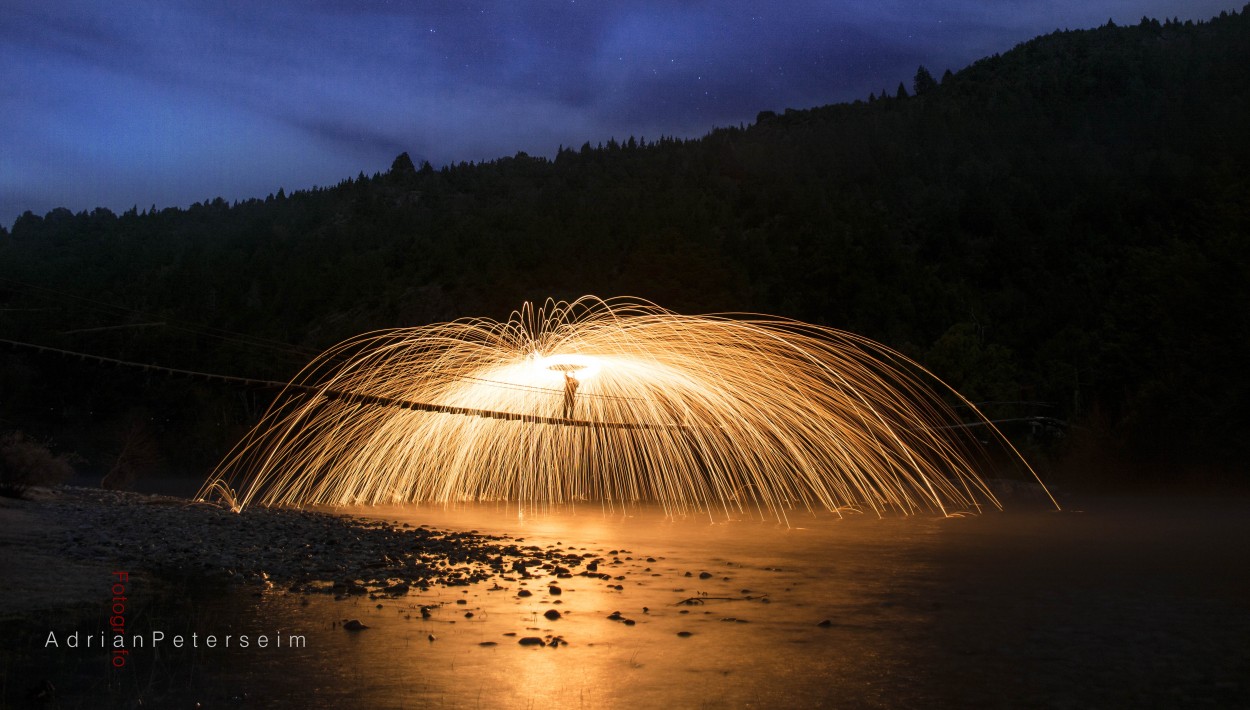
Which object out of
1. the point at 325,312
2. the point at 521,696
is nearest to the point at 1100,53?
the point at 325,312

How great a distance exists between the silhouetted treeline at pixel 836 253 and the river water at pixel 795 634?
13087mm

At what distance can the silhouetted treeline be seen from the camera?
3872cm

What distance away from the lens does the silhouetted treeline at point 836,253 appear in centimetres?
3872

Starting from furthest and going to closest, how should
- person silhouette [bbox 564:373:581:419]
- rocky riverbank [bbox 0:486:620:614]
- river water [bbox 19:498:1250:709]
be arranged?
1. person silhouette [bbox 564:373:581:419]
2. rocky riverbank [bbox 0:486:620:614]
3. river water [bbox 19:498:1250:709]

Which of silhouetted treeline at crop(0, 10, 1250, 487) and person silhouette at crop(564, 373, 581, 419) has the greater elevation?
silhouetted treeline at crop(0, 10, 1250, 487)

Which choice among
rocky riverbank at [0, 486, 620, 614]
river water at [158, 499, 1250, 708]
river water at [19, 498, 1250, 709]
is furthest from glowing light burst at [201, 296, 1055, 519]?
river water at [19, 498, 1250, 709]

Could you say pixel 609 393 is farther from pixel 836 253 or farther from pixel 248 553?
pixel 836 253

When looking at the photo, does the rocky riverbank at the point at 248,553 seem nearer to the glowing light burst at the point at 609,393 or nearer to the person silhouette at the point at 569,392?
the glowing light burst at the point at 609,393

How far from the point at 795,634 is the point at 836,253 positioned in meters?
68.5

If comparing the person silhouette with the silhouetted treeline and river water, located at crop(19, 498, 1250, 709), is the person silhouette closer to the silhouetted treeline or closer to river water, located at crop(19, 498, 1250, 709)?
river water, located at crop(19, 498, 1250, 709)

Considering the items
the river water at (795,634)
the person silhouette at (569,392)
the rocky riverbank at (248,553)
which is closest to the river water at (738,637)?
the river water at (795,634)

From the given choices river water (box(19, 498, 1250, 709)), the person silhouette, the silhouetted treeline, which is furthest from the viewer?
the silhouetted treeline

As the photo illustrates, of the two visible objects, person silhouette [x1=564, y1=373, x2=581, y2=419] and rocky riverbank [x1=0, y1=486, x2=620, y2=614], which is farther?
person silhouette [x1=564, y1=373, x2=581, y2=419]

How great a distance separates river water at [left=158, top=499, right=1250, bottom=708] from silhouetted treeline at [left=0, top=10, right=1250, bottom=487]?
42.9ft
